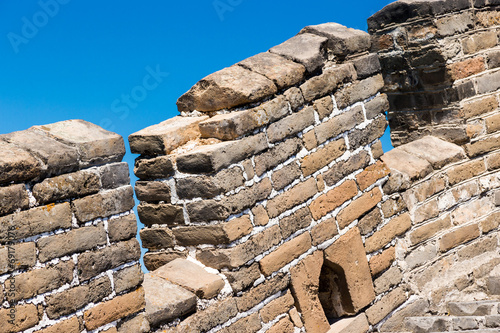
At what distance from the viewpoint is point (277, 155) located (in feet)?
13.2

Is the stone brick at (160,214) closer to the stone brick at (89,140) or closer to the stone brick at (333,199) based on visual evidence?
the stone brick at (89,140)

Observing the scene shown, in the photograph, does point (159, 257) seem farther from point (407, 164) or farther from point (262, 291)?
point (407, 164)

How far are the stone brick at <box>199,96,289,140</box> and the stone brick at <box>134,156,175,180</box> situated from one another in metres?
0.30

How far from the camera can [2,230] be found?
2.83m

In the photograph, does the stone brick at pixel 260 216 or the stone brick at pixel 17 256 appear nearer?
the stone brick at pixel 17 256

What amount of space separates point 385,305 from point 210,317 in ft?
4.92

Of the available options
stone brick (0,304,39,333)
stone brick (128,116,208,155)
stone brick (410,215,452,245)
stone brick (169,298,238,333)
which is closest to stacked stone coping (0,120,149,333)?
stone brick (0,304,39,333)

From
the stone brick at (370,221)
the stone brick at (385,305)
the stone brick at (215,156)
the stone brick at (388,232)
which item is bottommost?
the stone brick at (385,305)

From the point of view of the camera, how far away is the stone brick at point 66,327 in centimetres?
296

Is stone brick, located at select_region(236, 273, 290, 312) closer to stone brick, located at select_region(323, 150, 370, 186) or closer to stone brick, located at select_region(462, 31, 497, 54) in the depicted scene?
stone brick, located at select_region(323, 150, 370, 186)

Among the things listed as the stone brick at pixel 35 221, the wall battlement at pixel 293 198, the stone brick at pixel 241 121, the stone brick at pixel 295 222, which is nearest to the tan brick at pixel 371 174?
the wall battlement at pixel 293 198

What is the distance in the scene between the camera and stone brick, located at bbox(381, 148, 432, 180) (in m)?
4.95

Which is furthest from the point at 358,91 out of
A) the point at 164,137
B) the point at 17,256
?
the point at 17,256

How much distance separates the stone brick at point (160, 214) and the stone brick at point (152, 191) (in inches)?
1.6
